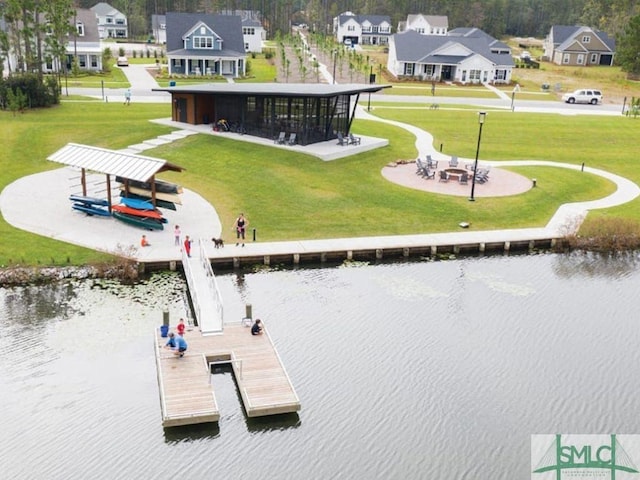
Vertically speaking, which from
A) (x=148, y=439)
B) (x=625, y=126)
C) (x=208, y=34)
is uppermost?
(x=208, y=34)

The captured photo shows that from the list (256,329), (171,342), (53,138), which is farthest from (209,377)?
(53,138)

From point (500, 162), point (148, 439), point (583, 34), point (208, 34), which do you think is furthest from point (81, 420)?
point (583, 34)

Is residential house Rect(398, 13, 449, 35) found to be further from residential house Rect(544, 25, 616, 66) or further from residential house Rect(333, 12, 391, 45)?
residential house Rect(544, 25, 616, 66)

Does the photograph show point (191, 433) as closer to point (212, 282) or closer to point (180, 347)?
point (180, 347)

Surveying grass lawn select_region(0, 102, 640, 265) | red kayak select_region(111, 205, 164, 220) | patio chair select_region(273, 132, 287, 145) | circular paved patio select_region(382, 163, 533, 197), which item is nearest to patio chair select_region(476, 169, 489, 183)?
circular paved patio select_region(382, 163, 533, 197)

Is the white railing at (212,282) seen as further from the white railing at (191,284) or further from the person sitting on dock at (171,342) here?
the person sitting on dock at (171,342)

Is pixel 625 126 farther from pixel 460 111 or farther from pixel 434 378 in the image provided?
pixel 434 378
